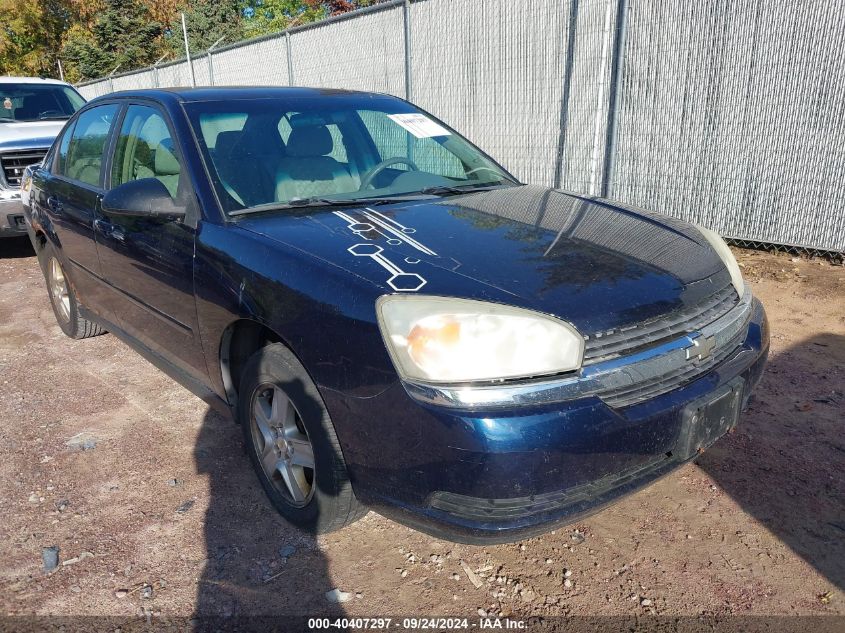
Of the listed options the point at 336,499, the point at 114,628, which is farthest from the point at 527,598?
the point at 114,628

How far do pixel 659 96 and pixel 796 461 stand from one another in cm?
433

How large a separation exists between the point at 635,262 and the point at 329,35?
28.6 feet

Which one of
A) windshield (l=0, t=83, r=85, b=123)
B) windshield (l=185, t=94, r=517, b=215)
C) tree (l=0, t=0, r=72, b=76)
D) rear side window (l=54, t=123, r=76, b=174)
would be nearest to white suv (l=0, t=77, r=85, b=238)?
windshield (l=0, t=83, r=85, b=123)

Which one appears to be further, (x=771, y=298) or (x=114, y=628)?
(x=771, y=298)

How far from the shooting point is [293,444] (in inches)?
95.1

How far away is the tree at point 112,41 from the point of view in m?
32.3

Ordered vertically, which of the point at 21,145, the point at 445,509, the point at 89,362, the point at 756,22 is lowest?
the point at 89,362

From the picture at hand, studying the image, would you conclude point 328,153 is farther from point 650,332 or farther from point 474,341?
point 650,332

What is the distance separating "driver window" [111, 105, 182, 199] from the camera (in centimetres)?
291

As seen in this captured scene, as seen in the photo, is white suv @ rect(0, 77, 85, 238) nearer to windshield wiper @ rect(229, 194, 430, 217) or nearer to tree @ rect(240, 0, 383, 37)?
windshield wiper @ rect(229, 194, 430, 217)

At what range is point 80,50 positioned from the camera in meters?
32.1

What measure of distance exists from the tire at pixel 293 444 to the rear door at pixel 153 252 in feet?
1.45

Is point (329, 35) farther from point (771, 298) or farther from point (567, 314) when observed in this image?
point (567, 314)

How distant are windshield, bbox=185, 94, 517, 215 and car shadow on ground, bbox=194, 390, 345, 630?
1.23 metres
